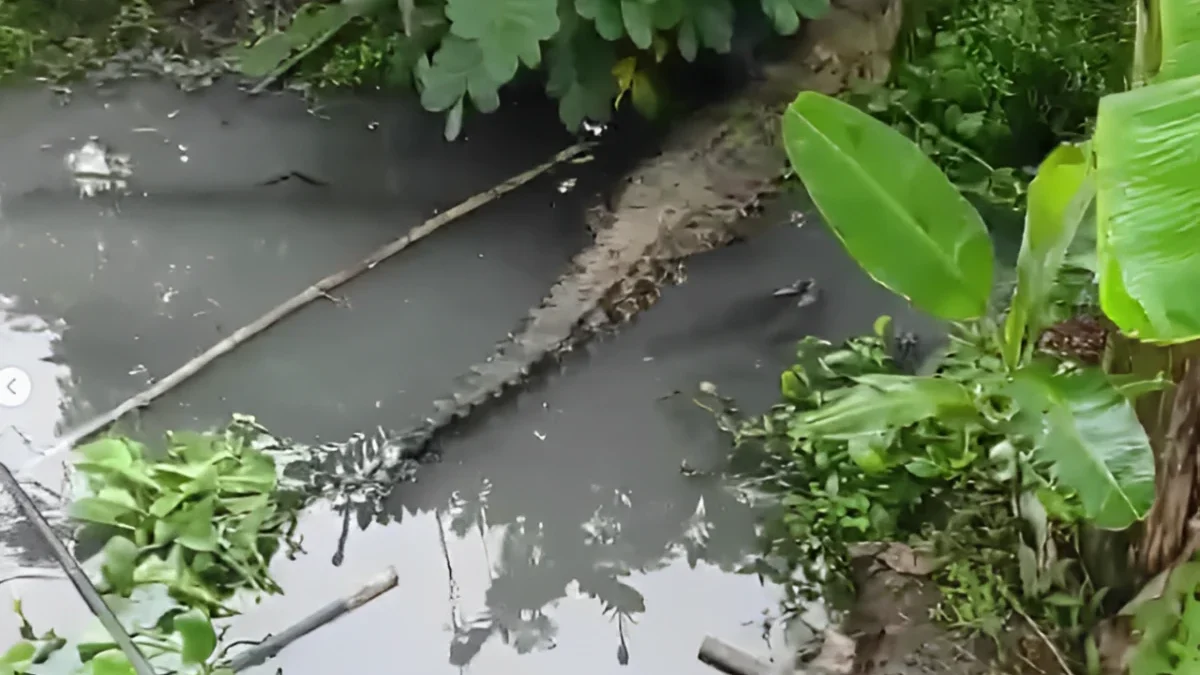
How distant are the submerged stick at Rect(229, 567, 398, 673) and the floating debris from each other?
1.89ft

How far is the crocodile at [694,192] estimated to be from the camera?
105 centimetres

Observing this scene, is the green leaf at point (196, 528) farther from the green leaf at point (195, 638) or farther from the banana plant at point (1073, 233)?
the banana plant at point (1073, 233)

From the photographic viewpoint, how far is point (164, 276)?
3.52 ft

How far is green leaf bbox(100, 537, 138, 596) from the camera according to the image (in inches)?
33.5

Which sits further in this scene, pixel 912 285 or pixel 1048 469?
pixel 1048 469

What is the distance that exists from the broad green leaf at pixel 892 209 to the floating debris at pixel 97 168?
2.73 ft

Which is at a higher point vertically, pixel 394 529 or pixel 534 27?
pixel 534 27

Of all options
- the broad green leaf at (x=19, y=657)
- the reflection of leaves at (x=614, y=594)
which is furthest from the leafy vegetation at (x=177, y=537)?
the reflection of leaves at (x=614, y=594)

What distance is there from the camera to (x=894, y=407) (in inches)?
27.4

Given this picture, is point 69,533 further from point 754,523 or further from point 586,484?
point 754,523

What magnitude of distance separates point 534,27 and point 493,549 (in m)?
0.51

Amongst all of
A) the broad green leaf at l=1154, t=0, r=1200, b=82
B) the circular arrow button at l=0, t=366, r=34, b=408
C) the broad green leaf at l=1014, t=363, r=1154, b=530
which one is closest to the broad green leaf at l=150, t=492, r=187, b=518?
the circular arrow button at l=0, t=366, r=34, b=408

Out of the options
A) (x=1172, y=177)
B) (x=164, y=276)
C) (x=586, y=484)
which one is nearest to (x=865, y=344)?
(x=586, y=484)

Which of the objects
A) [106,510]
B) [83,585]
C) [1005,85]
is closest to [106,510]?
[106,510]
